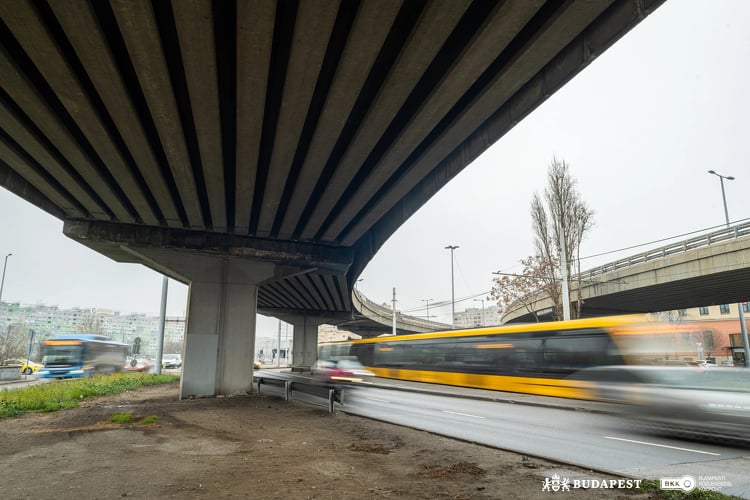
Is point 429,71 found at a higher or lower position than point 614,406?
higher

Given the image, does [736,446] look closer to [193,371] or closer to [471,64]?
[471,64]

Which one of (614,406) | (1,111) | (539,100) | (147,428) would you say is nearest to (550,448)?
(614,406)

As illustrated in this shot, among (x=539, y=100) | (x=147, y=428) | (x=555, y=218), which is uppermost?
(x=555, y=218)

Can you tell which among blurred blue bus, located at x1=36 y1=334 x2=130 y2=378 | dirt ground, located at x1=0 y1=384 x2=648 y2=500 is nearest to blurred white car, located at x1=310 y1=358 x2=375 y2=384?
dirt ground, located at x1=0 y1=384 x2=648 y2=500

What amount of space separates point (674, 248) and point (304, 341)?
4120 centimetres

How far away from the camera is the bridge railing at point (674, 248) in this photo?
856 inches

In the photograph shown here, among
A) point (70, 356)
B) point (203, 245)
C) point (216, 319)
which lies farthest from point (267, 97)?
point (70, 356)

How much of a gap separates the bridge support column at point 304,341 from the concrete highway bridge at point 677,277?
1173 inches

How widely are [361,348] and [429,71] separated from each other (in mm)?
25892

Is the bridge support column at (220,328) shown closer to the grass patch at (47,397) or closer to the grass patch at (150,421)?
the grass patch at (47,397)


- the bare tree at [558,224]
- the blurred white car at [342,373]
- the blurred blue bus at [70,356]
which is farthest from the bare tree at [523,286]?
the blurred blue bus at [70,356]

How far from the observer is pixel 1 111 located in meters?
9.92

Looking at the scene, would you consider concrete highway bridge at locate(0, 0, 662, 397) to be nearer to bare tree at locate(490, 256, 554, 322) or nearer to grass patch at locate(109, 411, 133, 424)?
grass patch at locate(109, 411, 133, 424)

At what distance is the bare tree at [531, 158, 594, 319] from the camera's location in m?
28.3
